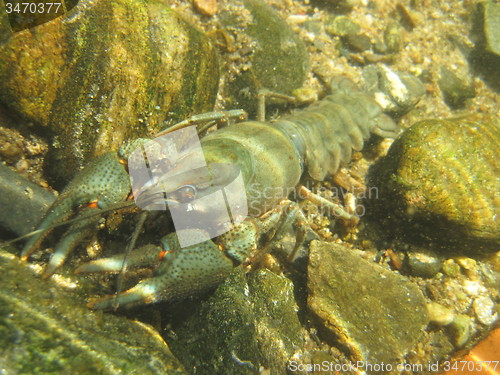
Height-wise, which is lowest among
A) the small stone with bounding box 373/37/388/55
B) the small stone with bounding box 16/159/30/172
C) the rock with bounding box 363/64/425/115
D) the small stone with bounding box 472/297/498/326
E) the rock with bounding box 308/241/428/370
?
the small stone with bounding box 472/297/498/326

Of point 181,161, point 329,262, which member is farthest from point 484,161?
point 181,161

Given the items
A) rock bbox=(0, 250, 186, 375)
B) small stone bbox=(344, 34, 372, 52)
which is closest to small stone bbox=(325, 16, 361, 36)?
small stone bbox=(344, 34, 372, 52)

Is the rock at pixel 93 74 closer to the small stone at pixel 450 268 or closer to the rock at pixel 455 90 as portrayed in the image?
the small stone at pixel 450 268

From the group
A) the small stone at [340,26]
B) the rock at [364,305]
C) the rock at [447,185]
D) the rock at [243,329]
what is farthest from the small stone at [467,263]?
the small stone at [340,26]

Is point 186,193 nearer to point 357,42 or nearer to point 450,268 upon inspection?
point 450,268

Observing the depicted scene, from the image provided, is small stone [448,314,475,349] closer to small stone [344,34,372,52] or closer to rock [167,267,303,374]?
rock [167,267,303,374]

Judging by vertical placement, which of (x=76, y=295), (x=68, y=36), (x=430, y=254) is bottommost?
(x=430, y=254)

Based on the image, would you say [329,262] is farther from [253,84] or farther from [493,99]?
[493,99]
